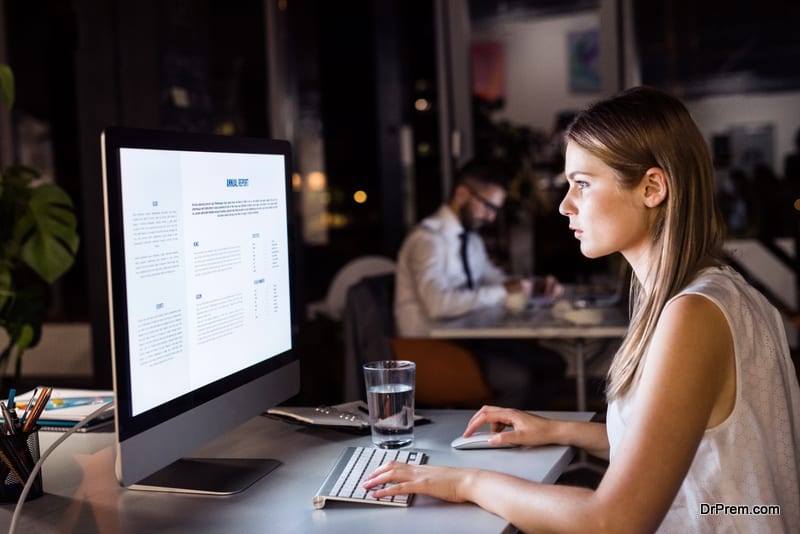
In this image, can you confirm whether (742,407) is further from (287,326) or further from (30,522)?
(30,522)

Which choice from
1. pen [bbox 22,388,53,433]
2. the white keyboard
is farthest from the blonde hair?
pen [bbox 22,388,53,433]

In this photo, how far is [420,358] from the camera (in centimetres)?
342

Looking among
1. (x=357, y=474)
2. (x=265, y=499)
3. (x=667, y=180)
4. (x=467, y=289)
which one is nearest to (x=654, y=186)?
(x=667, y=180)

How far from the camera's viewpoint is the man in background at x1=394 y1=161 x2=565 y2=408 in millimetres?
3596

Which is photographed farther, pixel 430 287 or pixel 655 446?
pixel 430 287

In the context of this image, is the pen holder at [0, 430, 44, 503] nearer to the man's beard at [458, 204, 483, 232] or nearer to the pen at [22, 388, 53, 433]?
the pen at [22, 388, 53, 433]

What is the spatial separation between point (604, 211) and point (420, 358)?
215cm

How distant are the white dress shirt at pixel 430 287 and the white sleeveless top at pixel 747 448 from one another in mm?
2336

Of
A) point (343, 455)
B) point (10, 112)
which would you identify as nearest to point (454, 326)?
point (343, 455)

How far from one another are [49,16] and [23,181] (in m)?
3.16

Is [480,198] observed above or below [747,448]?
above

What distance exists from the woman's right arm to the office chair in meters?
1.86

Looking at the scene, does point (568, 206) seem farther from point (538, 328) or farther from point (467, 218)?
point (467, 218)

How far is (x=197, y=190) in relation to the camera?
131 cm
